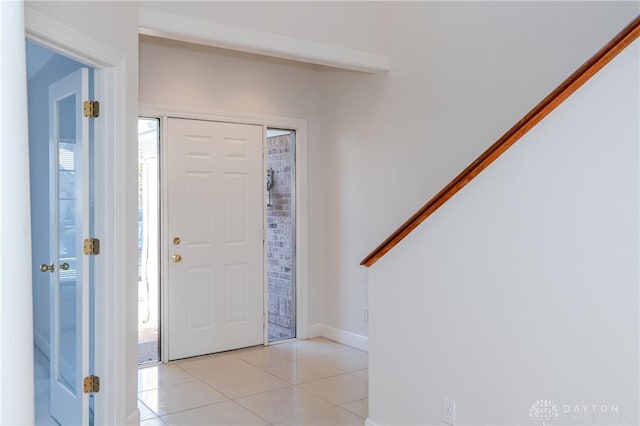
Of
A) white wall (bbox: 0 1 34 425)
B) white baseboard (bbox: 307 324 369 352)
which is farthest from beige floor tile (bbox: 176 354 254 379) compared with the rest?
white wall (bbox: 0 1 34 425)

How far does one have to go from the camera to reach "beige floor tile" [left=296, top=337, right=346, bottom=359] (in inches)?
181

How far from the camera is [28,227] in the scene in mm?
1429

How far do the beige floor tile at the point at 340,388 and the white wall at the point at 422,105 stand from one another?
793mm

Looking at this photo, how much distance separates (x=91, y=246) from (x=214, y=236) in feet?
6.08

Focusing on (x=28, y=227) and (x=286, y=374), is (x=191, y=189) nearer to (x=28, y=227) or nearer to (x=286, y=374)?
(x=286, y=374)

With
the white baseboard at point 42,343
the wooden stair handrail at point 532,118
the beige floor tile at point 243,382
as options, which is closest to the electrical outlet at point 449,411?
the wooden stair handrail at point 532,118

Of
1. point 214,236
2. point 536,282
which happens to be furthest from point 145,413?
point 536,282

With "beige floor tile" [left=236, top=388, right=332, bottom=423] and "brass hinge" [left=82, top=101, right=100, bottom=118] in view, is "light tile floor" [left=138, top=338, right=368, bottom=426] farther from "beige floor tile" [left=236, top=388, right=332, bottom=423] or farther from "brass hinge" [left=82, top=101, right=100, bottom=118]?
"brass hinge" [left=82, top=101, right=100, bottom=118]

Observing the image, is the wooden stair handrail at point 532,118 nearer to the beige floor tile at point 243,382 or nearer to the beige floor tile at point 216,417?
the beige floor tile at point 216,417

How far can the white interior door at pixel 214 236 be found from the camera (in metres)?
4.43

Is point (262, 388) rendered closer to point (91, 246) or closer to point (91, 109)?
point (91, 246)

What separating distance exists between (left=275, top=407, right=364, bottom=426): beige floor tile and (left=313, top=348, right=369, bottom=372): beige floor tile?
0.86m

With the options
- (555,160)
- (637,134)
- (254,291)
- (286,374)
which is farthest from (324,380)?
(637,134)

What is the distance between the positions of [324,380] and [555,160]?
99.5 inches
